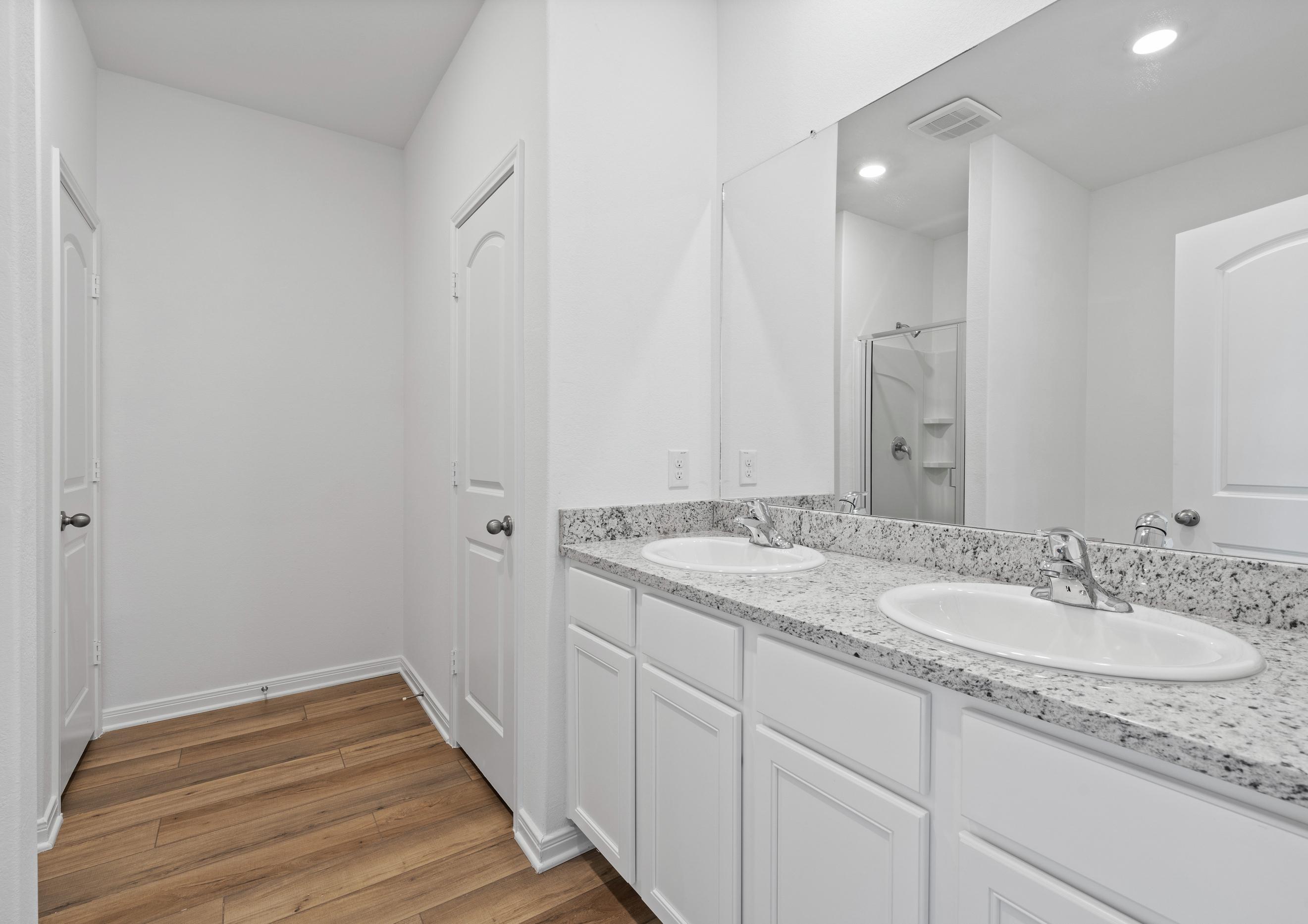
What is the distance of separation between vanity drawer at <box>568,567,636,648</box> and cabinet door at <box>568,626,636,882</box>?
1.4 inches

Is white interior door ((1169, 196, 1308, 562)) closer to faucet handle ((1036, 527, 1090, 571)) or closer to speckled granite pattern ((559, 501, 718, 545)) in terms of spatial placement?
faucet handle ((1036, 527, 1090, 571))

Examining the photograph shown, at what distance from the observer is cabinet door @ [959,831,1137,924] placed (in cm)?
66

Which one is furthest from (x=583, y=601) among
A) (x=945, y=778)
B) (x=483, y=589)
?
(x=945, y=778)

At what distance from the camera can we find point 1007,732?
2.37ft

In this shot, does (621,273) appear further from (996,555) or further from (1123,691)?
(1123,691)

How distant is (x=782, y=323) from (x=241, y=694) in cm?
282

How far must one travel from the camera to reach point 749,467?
6.31 feet

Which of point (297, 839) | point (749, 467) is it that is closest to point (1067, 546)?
point (749, 467)

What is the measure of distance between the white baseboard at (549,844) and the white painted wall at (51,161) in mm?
1351

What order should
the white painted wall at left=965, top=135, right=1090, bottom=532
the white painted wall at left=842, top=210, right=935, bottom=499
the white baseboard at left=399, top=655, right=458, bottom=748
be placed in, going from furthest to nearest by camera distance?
the white baseboard at left=399, top=655, right=458, bottom=748 < the white painted wall at left=842, top=210, right=935, bottom=499 < the white painted wall at left=965, top=135, right=1090, bottom=532

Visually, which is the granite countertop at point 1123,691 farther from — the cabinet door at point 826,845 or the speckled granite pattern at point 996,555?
the cabinet door at point 826,845

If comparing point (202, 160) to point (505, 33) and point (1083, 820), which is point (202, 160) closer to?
point (505, 33)

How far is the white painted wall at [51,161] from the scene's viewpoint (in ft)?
5.74

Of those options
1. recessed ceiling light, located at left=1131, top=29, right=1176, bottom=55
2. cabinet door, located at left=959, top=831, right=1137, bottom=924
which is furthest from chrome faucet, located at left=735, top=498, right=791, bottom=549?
recessed ceiling light, located at left=1131, top=29, right=1176, bottom=55
